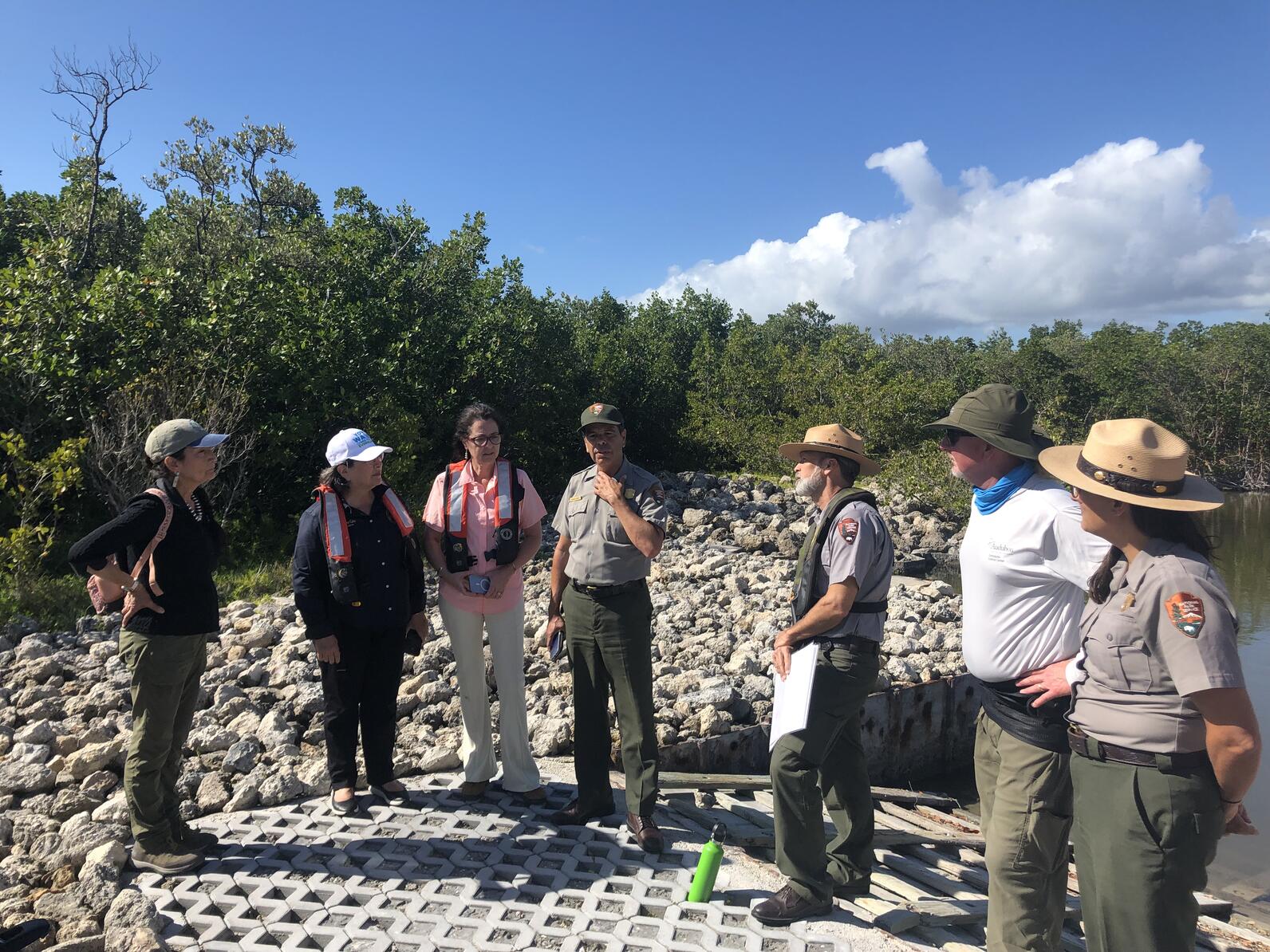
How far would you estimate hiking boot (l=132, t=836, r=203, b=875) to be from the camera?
3.38m

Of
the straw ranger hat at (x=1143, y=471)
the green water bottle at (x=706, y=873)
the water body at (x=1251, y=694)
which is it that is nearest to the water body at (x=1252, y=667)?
the water body at (x=1251, y=694)

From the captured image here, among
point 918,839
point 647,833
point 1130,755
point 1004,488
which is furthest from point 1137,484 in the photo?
point 918,839

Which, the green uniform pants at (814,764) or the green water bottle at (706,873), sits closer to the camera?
the green uniform pants at (814,764)

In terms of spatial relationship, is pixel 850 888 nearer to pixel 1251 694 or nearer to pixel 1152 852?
pixel 1152 852

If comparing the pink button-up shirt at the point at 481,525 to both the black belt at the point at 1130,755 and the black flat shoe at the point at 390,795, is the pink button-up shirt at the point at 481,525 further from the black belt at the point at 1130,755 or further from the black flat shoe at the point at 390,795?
the black belt at the point at 1130,755


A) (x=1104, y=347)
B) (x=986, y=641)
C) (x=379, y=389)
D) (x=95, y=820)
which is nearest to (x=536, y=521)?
(x=986, y=641)

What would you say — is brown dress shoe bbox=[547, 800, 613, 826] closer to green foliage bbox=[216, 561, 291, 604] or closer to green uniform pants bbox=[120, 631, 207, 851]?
green uniform pants bbox=[120, 631, 207, 851]

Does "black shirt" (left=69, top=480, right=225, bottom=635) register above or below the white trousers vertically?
above

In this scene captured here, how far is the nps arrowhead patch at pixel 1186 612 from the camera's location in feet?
6.64

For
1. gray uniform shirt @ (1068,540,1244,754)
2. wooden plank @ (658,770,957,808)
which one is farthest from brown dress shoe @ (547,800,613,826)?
gray uniform shirt @ (1068,540,1244,754)

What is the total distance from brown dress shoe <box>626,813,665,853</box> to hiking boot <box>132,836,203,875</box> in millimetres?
1896

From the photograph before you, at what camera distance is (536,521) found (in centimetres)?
425

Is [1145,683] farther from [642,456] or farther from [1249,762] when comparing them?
[642,456]

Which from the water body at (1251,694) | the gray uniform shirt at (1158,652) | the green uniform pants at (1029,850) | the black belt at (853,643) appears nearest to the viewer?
the gray uniform shirt at (1158,652)
